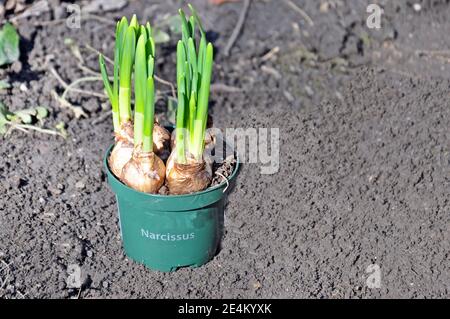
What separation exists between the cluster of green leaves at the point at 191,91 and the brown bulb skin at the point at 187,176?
2cm

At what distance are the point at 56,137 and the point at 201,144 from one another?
2.82 feet

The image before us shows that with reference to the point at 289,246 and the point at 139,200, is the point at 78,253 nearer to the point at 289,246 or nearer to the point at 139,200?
the point at 139,200

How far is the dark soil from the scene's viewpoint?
222 centimetres

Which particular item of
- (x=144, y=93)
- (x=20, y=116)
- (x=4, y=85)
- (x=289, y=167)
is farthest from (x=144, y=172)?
(x=4, y=85)

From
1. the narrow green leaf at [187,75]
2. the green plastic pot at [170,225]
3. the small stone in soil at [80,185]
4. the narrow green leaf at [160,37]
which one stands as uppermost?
the narrow green leaf at [187,75]

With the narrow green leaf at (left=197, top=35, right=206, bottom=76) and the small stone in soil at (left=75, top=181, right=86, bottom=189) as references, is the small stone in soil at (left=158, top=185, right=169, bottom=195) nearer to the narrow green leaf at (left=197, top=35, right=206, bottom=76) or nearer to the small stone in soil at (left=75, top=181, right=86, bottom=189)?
the narrow green leaf at (left=197, top=35, right=206, bottom=76)

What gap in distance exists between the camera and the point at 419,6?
3432mm

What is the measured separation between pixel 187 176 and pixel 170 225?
0.15 m

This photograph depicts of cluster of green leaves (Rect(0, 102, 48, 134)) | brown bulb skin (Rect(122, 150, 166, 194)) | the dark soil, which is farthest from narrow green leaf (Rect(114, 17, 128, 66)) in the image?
cluster of green leaves (Rect(0, 102, 48, 134))

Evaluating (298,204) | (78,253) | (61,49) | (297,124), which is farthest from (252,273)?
(61,49)

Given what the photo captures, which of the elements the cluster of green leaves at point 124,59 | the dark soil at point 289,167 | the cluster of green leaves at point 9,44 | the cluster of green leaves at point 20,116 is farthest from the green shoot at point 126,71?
the cluster of green leaves at point 9,44

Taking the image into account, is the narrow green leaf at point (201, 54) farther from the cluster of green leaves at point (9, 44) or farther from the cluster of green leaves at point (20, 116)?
the cluster of green leaves at point (9, 44)

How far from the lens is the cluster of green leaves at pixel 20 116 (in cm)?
266

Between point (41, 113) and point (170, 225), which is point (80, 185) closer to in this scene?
point (41, 113)
